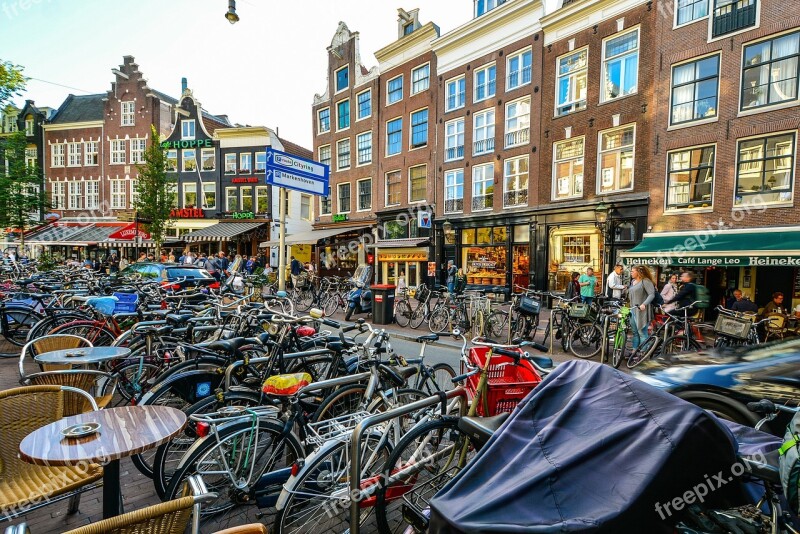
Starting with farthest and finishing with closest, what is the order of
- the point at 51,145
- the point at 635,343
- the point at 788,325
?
the point at 51,145, the point at 788,325, the point at 635,343

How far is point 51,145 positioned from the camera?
112 ft

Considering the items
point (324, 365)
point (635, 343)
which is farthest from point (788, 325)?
point (324, 365)

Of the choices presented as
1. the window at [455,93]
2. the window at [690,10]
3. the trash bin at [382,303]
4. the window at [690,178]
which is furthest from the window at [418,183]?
the window at [690,10]

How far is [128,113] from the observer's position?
32.2m

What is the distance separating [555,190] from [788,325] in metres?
8.55

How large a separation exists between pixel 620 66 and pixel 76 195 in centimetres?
4070

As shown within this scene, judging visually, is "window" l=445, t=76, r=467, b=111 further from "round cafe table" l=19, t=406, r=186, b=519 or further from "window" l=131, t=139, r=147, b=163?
"window" l=131, t=139, r=147, b=163

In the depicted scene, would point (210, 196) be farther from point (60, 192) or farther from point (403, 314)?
point (403, 314)

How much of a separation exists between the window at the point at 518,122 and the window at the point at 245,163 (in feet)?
64.7

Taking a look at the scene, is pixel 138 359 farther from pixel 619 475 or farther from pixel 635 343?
pixel 635 343

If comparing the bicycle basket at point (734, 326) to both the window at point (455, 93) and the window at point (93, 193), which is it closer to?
the window at point (455, 93)

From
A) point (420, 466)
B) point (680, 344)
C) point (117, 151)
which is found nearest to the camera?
point (420, 466)

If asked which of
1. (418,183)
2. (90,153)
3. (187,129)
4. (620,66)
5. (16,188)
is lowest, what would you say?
(16,188)

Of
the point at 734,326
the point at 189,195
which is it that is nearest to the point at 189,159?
the point at 189,195
